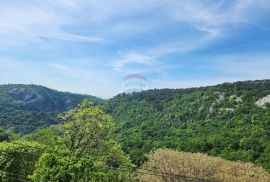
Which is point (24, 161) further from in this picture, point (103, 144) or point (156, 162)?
point (156, 162)

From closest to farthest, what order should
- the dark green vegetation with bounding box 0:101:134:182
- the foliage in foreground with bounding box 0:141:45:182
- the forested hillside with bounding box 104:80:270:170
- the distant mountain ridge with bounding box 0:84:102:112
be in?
the dark green vegetation with bounding box 0:101:134:182 < the foliage in foreground with bounding box 0:141:45:182 < the forested hillside with bounding box 104:80:270:170 < the distant mountain ridge with bounding box 0:84:102:112

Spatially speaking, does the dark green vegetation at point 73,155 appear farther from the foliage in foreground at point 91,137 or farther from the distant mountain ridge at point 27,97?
the distant mountain ridge at point 27,97

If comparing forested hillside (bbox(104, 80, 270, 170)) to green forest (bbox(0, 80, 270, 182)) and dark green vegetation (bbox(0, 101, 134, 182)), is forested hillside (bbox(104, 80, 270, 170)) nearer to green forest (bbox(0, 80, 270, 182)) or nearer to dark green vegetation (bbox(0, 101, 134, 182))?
green forest (bbox(0, 80, 270, 182))

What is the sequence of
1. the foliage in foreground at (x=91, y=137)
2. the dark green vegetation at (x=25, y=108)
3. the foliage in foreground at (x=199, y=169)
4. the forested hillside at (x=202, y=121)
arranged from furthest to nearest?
1. the dark green vegetation at (x=25, y=108)
2. the forested hillside at (x=202, y=121)
3. the foliage in foreground at (x=91, y=137)
4. the foliage in foreground at (x=199, y=169)

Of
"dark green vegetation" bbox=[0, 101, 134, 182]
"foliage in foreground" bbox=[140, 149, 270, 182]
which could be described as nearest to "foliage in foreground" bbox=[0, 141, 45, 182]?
"dark green vegetation" bbox=[0, 101, 134, 182]

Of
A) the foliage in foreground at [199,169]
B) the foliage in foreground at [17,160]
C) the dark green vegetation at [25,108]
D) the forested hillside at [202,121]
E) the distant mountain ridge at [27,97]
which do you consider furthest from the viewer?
the distant mountain ridge at [27,97]

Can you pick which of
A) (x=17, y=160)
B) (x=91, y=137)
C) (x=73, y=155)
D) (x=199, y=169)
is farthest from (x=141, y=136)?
(x=17, y=160)

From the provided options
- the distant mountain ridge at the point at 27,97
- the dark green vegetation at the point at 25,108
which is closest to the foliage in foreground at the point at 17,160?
the dark green vegetation at the point at 25,108
